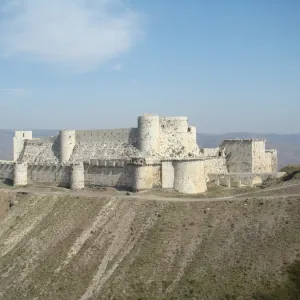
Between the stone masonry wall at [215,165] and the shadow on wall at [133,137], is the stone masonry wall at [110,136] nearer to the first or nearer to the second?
the shadow on wall at [133,137]

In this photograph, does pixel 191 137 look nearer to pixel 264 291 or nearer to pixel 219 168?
pixel 219 168

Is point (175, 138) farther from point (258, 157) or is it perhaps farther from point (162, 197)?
point (258, 157)

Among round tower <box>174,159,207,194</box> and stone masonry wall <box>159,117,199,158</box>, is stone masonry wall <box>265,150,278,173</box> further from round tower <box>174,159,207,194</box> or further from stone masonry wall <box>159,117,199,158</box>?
round tower <box>174,159,207,194</box>

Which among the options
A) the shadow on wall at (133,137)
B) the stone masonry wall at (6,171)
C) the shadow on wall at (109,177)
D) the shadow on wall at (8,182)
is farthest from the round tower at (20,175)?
the shadow on wall at (133,137)

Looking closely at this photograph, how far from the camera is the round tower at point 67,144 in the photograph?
7275 cm

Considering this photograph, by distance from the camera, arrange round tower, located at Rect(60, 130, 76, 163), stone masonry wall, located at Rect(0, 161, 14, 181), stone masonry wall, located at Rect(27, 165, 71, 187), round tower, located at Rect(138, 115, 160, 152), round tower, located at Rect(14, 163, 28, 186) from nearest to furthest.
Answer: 1. round tower, located at Rect(138, 115, 160, 152)
2. stone masonry wall, located at Rect(27, 165, 71, 187)
3. round tower, located at Rect(60, 130, 76, 163)
4. round tower, located at Rect(14, 163, 28, 186)
5. stone masonry wall, located at Rect(0, 161, 14, 181)

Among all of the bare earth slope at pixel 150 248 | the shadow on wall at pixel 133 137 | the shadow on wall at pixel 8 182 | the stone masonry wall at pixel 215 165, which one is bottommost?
the bare earth slope at pixel 150 248

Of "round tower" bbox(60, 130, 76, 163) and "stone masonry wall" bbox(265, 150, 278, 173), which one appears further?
"stone masonry wall" bbox(265, 150, 278, 173)

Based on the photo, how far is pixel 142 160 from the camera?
2397 inches

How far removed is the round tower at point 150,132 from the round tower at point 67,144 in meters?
12.8

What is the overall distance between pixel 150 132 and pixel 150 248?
66.7 ft

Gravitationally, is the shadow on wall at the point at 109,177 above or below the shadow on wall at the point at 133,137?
below

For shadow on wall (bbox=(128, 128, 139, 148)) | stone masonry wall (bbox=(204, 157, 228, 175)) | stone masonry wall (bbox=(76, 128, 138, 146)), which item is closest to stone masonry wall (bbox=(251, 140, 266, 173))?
stone masonry wall (bbox=(204, 157, 228, 175))

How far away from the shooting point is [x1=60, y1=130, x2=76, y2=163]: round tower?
7275 cm
